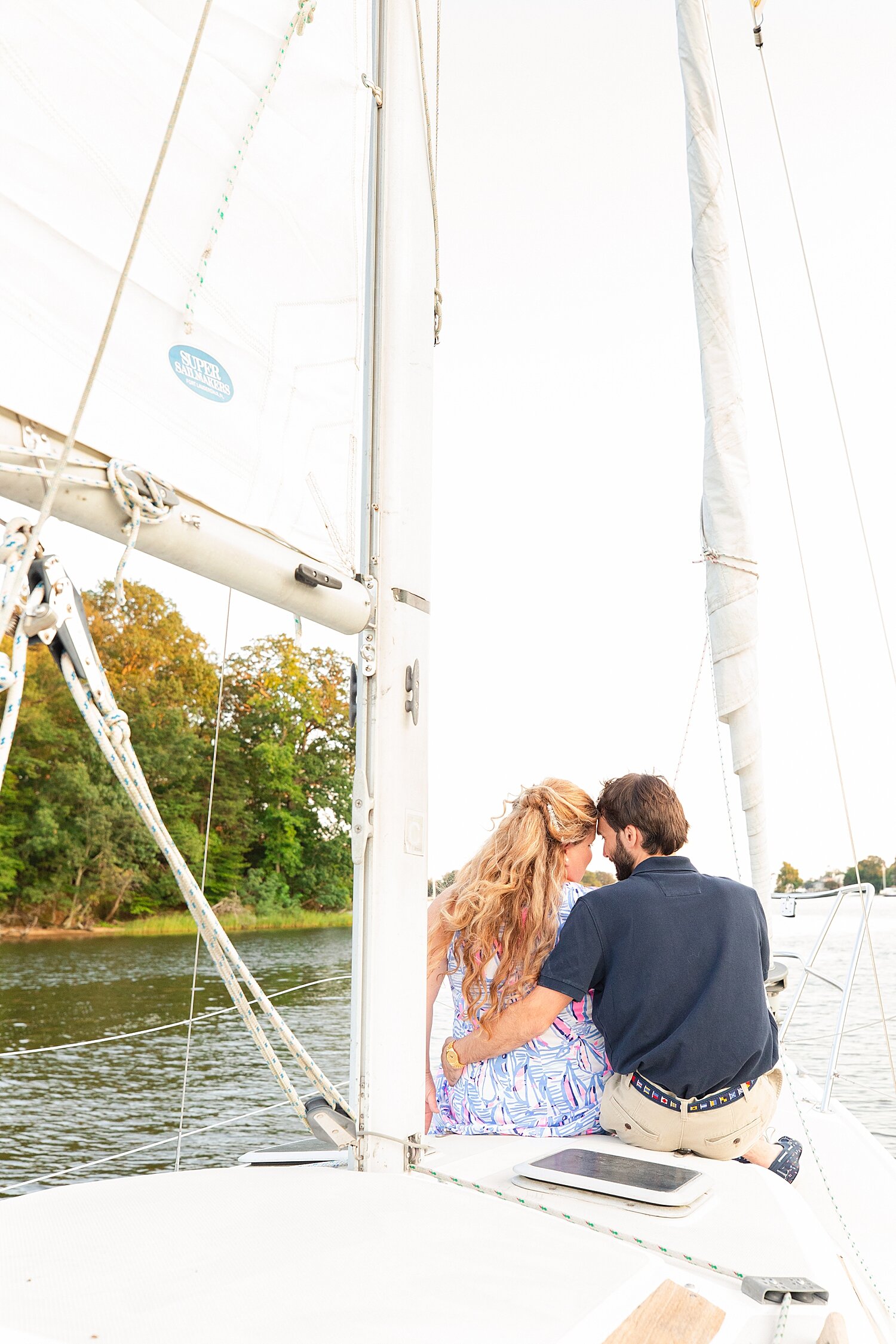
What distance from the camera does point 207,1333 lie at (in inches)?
28.1

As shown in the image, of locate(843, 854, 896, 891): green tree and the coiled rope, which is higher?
the coiled rope

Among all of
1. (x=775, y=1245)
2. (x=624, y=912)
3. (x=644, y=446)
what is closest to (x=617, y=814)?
(x=624, y=912)

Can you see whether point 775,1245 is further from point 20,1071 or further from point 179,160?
point 20,1071

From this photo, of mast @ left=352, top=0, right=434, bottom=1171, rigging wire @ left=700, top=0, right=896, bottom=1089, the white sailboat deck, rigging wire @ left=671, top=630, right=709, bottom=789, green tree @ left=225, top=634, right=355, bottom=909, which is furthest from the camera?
green tree @ left=225, top=634, right=355, bottom=909

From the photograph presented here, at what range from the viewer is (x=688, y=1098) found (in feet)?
5.38

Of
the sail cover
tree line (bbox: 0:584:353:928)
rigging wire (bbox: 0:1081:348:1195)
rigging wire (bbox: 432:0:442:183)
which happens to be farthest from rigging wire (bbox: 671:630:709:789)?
tree line (bbox: 0:584:353:928)

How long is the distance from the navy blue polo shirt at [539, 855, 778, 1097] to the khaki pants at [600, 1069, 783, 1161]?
0.11 ft

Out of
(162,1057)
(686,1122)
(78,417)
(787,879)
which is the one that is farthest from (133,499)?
(162,1057)

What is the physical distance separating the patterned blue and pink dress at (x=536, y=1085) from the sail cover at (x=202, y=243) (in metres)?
0.98

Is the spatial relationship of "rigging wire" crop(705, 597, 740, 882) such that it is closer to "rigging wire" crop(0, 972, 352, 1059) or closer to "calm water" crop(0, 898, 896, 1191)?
"calm water" crop(0, 898, 896, 1191)

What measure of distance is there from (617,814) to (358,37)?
1.41 meters

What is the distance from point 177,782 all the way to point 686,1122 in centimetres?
2458

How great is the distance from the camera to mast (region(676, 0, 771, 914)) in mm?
3297

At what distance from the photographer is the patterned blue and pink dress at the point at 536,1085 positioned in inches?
69.6
